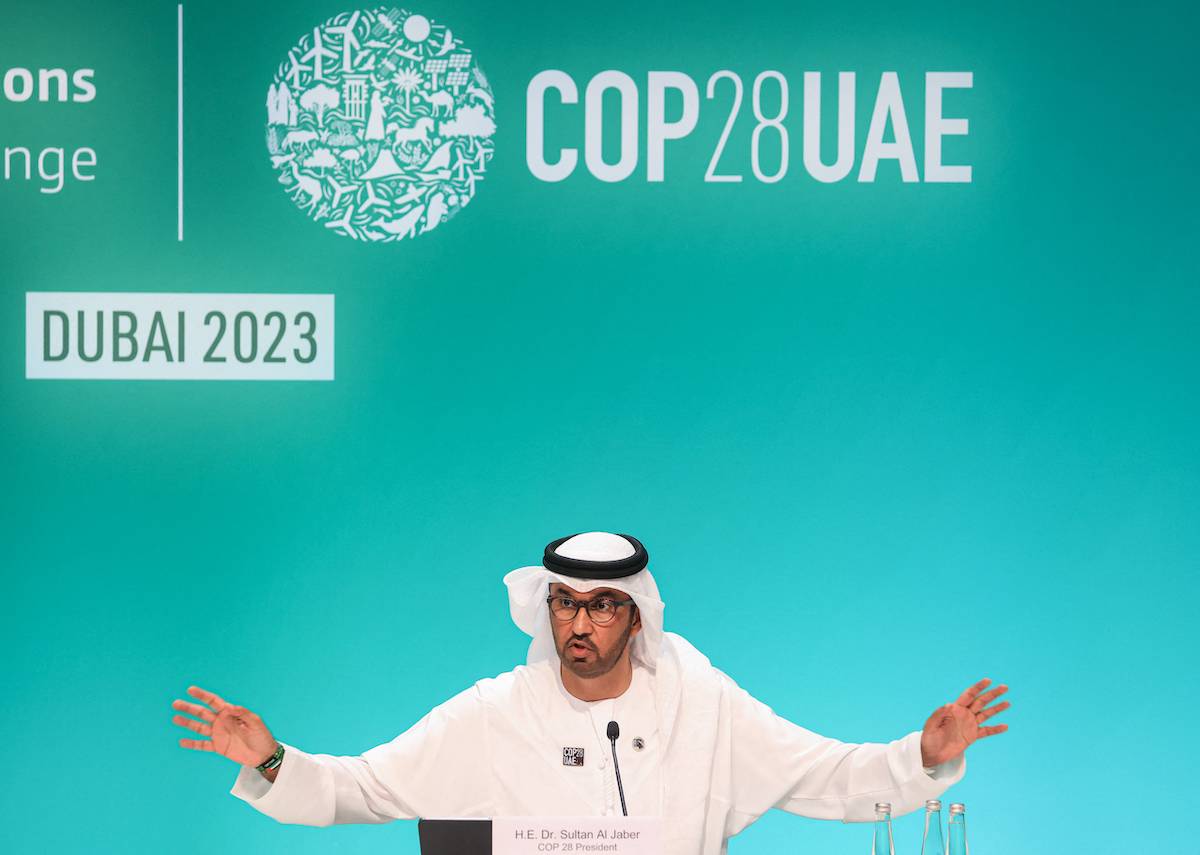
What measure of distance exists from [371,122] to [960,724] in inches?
94.9

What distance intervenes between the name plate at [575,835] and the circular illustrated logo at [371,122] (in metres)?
2.13

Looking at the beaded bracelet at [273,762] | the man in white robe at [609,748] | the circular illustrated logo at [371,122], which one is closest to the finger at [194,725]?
the beaded bracelet at [273,762]

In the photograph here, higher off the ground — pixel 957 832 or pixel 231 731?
pixel 231 731

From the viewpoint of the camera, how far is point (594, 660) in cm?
312

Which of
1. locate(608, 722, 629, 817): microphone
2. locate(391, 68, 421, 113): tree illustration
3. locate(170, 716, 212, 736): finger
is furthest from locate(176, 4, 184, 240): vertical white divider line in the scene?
locate(608, 722, 629, 817): microphone

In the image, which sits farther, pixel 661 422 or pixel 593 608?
pixel 661 422

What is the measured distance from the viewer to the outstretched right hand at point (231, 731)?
281cm

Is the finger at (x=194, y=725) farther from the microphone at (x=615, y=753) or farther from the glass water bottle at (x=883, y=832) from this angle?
the glass water bottle at (x=883, y=832)

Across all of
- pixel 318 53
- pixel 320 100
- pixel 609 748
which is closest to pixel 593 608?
pixel 609 748

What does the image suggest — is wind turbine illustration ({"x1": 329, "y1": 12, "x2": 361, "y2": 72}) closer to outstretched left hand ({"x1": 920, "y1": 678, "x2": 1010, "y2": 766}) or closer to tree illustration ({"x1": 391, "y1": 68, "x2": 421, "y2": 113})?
tree illustration ({"x1": 391, "y1": 68, "x2": 421, "y2": 113})

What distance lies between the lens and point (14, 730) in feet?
13.4

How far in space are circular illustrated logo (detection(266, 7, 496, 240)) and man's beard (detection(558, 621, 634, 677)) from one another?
1516 mm

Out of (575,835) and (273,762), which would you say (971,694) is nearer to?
(575,835)

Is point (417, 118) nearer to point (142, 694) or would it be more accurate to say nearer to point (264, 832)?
→ point (142, 694)
